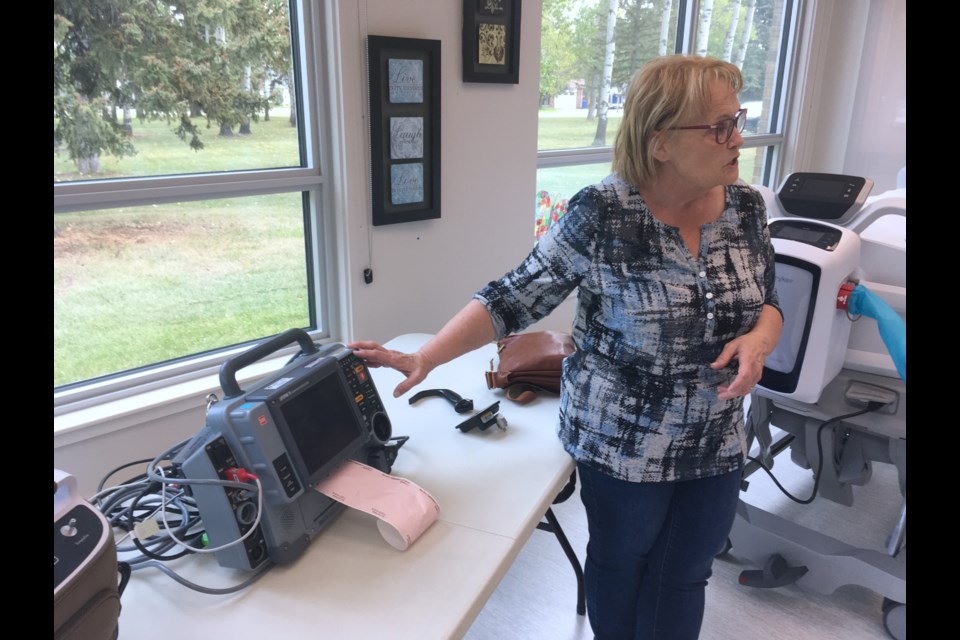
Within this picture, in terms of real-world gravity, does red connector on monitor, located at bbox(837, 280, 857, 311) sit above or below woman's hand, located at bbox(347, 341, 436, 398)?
above

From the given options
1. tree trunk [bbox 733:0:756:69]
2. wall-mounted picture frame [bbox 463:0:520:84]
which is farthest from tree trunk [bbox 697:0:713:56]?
wall-mounted picture frame [bbox 463:0:520:84]

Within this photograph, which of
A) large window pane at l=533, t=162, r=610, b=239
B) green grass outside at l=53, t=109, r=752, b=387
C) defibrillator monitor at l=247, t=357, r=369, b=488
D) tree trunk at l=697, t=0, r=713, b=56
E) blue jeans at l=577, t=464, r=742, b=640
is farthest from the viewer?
tree trunk at l=697, t=0, r=713, b=56

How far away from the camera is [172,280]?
1974 millimetres

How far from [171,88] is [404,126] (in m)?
0.69

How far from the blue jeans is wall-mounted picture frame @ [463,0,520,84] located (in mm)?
1572

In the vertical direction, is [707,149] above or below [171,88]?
below

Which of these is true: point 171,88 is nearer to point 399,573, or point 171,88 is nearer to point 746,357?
point 399,573

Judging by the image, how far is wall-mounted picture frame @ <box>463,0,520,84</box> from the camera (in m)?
2.33

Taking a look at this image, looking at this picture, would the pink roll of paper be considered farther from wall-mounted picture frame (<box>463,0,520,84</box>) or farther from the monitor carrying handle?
wall-mounted picture frame (<box>463,0,520,84</box>)

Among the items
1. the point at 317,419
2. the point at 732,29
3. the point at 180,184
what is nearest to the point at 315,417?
the point at 317,419

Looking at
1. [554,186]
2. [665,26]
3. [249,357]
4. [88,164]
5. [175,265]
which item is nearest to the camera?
[249,357]

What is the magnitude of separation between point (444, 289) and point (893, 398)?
4.80 feet

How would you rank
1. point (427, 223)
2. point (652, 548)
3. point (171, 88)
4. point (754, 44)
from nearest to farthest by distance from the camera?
point (652, 548)
point (171, 88)
point (427, 223)
point (754, 44)

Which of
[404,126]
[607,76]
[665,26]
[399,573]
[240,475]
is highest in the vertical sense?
[665,26]
